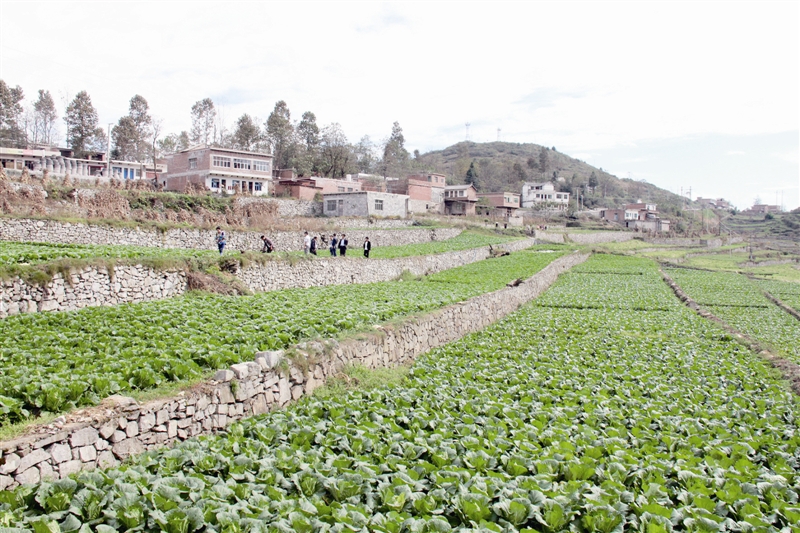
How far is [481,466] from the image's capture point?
723 cm

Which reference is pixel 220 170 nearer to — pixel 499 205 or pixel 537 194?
pixel 499 205

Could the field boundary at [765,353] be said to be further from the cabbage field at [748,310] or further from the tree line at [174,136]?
the tree line at [174,136]

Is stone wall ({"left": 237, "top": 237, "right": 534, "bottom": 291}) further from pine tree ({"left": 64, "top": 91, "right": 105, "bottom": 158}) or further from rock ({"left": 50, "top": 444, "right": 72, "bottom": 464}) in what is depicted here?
pine tree ({"left": 64, "top": 91, "right": 105, "bottom": 158})

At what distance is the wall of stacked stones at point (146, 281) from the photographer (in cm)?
1555

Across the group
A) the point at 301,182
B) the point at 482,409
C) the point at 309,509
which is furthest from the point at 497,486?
the point at 301,182

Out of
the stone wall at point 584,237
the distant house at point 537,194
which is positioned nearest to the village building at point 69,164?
the stone wall at point 584,237

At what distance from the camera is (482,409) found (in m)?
9.87

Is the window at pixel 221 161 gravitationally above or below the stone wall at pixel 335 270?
above

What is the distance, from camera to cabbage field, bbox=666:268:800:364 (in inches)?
782

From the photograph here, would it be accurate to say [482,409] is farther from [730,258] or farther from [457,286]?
[730,258]

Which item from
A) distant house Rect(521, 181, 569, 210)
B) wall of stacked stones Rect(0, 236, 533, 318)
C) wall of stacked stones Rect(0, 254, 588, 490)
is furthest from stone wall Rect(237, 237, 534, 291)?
distant house Rect(521, 181, 569, 210)

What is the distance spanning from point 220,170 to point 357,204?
15.3m

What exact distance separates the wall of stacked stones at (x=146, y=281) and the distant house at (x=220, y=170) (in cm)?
2932

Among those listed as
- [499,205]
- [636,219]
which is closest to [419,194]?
[499,205]
